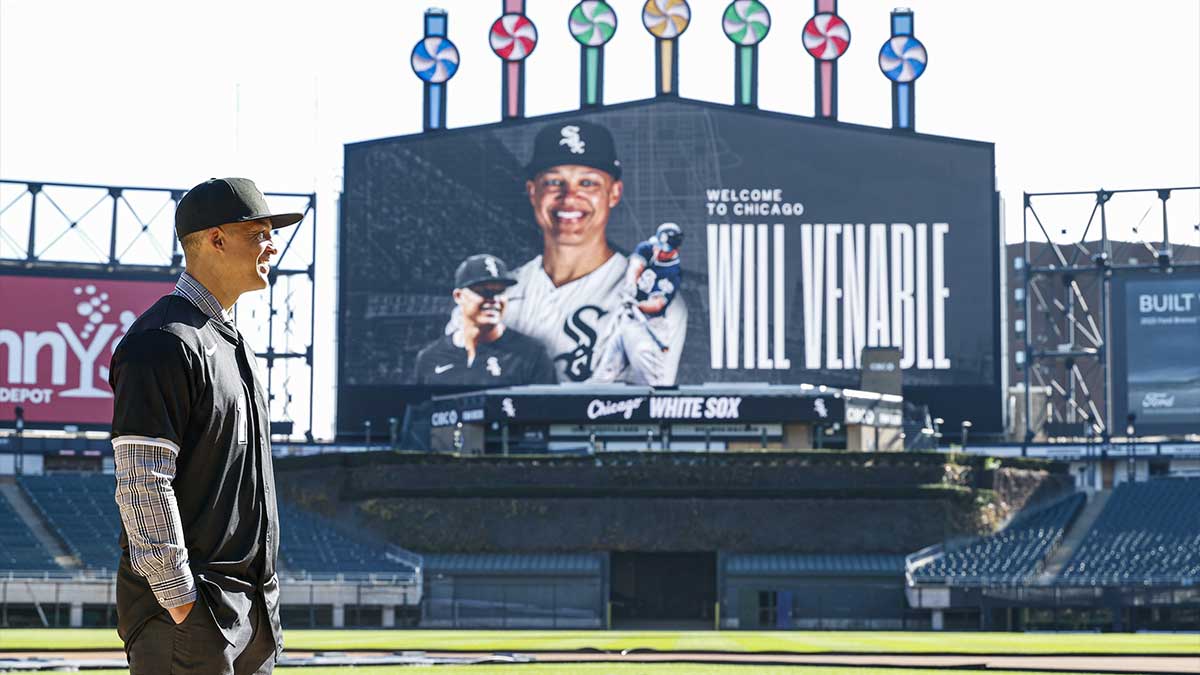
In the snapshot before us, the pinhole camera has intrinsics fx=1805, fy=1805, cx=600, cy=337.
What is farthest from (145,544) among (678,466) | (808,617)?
(678,466)

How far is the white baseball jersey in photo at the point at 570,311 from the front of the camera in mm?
77125

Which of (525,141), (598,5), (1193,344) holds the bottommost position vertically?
(1193,344)

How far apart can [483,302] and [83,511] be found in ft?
61.3

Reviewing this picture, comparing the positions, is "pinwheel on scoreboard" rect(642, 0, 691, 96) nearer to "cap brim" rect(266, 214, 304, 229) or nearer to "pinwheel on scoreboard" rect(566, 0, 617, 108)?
"pinwheel on scoreboard" rect(566, 0, 617, 108)

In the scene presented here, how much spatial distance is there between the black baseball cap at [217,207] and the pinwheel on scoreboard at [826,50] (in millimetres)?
73435

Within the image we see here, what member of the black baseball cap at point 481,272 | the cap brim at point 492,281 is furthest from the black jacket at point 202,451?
the black baseball cap at point 481,272

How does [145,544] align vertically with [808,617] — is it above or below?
above

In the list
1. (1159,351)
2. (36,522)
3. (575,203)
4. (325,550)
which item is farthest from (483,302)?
(1159,351)

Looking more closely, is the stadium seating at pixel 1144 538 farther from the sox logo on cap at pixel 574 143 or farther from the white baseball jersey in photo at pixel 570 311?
the sox logo on cap at pixel 574 143

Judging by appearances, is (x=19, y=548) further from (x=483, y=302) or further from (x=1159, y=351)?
(x=1159, y=351)

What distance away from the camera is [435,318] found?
7812cm

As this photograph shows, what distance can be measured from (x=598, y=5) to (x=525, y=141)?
701 centimetres

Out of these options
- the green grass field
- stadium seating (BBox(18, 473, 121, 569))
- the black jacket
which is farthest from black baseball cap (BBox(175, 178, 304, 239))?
stadium seating (BBox(18, 473, 121, 569))

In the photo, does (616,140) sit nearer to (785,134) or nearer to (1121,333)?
(785,134)
